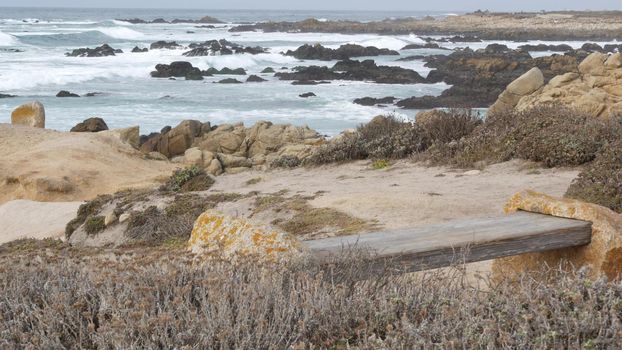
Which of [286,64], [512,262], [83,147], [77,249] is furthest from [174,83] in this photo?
[512,262]

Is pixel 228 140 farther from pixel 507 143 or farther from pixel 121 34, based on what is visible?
pixel 121 34

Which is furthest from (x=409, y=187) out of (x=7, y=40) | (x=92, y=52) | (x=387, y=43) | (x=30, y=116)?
(x=387, y=43)

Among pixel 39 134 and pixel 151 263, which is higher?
pixel 151 263

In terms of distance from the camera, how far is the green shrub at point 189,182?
11641mm

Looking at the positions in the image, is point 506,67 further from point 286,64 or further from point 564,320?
point 564,320

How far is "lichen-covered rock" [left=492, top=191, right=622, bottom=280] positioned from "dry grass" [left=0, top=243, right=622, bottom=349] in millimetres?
Answer: 977

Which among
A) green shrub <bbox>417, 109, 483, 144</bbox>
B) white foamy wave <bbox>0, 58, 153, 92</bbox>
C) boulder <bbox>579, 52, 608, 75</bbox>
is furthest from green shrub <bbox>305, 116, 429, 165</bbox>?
white foamy wave <bbox>0, 58, 153, 92</bbox>

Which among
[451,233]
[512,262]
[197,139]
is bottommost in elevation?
[197,139]

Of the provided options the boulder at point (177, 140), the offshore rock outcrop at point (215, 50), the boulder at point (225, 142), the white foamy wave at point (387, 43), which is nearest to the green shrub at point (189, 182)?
the boulder at point (225, 142)

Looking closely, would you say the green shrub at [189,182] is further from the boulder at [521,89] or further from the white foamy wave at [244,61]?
the white foamy wave at [244,61]

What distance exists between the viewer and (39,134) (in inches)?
758

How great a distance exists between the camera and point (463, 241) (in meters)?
4.23

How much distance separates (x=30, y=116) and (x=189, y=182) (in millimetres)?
11842

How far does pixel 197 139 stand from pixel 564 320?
1877 cm
